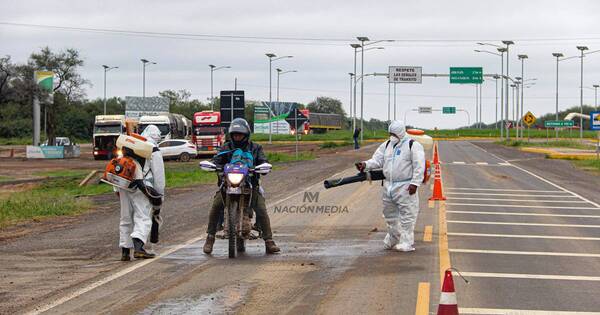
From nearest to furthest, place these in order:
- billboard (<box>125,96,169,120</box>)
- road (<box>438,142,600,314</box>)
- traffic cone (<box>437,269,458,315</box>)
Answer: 1. traffic cone (<box>437,269,458,315</box>)
2. road (<box>438,142,600,314</box>)
3. billboard (<box>125,96,169,120</box>)

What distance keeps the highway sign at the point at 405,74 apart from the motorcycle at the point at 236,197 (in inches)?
2204

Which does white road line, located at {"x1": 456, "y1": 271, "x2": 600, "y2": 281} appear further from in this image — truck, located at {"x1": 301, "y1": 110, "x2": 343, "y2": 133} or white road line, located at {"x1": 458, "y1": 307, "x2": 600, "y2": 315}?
truck, located at {"x1": 301, "y1": 110, "x2": 343, "y2": 133}

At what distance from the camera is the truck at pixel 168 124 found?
5647 centimetres

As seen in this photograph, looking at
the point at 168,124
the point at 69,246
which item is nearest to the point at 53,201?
the point at 69,246

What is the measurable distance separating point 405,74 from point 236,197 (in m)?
57.0

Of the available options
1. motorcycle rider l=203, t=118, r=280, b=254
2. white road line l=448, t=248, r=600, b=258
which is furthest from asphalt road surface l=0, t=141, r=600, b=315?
motorcycle rider l=203, t=118, r=280, b=254

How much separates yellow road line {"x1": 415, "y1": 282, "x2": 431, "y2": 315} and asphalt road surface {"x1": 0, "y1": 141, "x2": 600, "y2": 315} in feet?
0.06

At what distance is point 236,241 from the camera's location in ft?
37.4

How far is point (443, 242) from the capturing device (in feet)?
41.7

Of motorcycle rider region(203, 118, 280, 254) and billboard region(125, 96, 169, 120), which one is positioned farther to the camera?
billboard region(125, 96, 169, 120)

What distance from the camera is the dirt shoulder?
9.22m

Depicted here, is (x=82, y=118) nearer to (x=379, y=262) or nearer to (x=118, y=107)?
(x=118, y=107)

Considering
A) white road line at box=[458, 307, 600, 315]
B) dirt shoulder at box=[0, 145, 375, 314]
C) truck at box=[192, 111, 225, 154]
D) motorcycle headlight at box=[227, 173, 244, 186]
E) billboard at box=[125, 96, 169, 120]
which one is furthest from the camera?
billboard at box=[125, 96, 169, 120]

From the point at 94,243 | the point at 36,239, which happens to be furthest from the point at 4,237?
the point at 94,243
